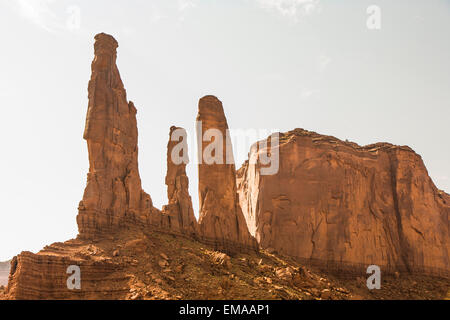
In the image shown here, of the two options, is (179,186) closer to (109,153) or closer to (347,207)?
(109,153)

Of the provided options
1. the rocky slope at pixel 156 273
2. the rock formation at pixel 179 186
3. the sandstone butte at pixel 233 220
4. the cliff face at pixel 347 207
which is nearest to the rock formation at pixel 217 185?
the sandstone butte at pixel 233 220

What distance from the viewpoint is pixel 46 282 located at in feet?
88.7

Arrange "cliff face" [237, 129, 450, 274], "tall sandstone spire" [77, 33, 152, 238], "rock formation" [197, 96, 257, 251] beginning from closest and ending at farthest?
"tall sandstone spire" [77, 33, 152, 238] < "rock formation" [197, 96, 257, 251] < "cliff face" [237, 129, 450, 274]

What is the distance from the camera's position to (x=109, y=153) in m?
33.8

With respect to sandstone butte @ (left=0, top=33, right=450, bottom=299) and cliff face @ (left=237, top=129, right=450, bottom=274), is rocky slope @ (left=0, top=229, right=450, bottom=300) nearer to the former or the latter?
sandstone butte @ (left=0, top=33, right=450, bottom=299)

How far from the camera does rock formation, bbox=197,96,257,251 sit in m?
37.5

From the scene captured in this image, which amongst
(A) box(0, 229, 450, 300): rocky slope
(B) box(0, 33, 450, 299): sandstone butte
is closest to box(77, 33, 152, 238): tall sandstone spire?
(B) box(0, 33, 450, 299): sandstone butte

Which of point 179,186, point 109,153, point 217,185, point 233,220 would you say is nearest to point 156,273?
point 109,153

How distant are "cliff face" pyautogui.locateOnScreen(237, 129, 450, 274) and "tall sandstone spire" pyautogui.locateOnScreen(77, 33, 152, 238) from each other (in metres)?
15.9

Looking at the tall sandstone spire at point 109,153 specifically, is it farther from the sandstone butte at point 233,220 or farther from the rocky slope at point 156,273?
the rocky slope at point 156,273

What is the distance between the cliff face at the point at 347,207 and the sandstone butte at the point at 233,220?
90mm

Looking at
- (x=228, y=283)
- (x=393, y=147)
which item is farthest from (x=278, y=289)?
(x=393, y=147)

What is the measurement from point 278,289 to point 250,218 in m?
19.9
